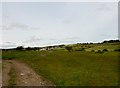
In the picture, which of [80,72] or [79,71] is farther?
[79,71]

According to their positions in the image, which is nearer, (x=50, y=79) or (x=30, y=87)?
Result: (x=30, y=87)

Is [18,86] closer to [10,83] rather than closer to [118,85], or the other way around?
[10,83]

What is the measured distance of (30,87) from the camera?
24.6 m

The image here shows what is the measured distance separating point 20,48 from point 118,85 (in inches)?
5241

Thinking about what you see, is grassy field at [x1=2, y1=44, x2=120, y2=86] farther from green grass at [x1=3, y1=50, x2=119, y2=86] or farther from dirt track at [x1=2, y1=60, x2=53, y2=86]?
dirt track at [x1=2, y1=60, x2=53, y2=86]

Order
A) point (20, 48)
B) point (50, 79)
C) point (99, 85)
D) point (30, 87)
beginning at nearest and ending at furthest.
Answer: point (30, 87) < point (99, 85) < point (50, 79) < point (20, 48)

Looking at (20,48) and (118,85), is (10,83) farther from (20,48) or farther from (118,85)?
(20,48)

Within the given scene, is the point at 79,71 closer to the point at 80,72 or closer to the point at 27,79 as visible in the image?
the point at 80,72

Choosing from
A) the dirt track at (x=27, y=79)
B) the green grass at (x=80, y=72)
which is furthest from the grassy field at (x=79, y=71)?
A: the dirt track at (x=27, y=79)

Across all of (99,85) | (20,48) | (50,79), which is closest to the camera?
(99,85)

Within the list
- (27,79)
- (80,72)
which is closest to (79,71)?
(80,72)

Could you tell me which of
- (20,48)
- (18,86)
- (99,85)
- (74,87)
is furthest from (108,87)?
(20,48)

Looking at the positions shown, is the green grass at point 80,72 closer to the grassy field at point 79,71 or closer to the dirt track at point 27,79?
the grassy field at point 79,71

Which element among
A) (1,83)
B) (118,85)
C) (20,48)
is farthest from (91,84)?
(20,48)
